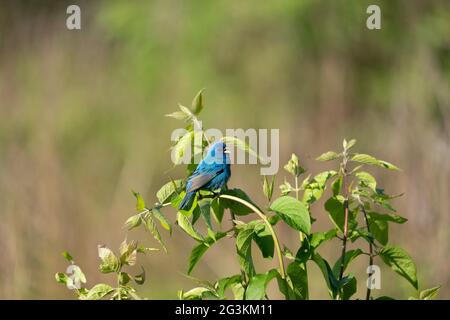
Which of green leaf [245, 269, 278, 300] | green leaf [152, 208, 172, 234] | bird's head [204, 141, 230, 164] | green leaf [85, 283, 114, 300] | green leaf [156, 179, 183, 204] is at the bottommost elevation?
green leaf [85, 283, 114, 300]

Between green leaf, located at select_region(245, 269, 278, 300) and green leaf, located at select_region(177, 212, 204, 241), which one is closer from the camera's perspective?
green leaf, located at select_region(245, 269, 278, 300)

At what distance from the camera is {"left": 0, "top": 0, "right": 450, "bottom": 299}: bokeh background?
497 cm

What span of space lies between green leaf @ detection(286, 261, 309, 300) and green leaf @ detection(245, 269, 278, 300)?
1.7 inches

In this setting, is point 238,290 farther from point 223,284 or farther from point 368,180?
point 368,180

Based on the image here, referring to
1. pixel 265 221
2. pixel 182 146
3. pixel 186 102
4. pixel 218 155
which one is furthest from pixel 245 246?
pixel 186 102

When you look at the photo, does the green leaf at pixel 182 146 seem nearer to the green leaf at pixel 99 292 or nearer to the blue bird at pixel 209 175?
the blue bird at pixel 209 175

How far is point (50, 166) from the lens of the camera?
538cm

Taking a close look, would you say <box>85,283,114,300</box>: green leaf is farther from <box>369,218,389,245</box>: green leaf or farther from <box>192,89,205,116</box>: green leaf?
<box>369,218,389,245</box>: green leaf

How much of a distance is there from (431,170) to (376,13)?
3688mm

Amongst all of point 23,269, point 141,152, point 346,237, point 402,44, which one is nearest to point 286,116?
point 141,152

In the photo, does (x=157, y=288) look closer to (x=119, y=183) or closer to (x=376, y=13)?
(x=119, y=183)

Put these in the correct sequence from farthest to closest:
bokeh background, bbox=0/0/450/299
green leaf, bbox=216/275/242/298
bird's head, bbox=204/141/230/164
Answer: bokeh background, bbox=0/0/450/299
bird's head, bbox=204/141/230/164
green leaf, bbox=216/275/242/298

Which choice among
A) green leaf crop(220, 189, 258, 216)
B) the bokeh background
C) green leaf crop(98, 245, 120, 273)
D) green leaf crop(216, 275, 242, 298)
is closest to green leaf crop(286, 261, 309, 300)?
green leaf crop(216, 275, 242, 298)

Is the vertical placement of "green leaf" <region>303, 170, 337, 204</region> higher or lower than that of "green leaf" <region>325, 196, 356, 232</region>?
higher
